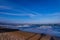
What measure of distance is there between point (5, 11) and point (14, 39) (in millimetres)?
396

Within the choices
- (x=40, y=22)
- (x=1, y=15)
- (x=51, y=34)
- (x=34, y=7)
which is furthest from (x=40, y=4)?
(x=1, y=15)

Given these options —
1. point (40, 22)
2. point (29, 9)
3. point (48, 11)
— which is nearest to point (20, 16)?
point (29, 9)

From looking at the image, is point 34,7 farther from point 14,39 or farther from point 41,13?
point 14,39

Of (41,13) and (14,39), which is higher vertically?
(41,13)

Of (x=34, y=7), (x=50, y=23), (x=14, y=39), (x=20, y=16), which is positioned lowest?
(x=14, y=39)

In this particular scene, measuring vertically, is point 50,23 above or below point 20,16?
below

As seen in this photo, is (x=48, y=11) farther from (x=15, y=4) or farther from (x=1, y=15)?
(x=1, y=15)

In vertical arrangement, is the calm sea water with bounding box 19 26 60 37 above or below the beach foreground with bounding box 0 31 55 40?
above

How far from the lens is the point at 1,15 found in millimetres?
1349

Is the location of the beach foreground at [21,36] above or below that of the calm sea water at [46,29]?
below

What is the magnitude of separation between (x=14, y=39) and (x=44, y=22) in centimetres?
46

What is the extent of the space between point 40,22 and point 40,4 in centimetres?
24

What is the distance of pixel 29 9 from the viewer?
4.47 ft

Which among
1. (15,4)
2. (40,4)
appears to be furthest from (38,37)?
(15,4)
